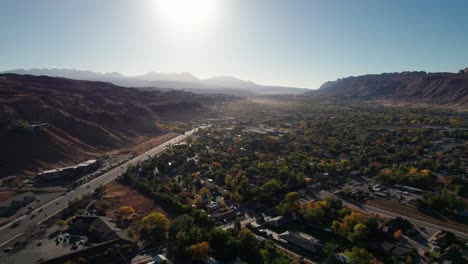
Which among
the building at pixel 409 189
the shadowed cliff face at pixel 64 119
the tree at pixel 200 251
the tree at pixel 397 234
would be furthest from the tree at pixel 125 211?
the building at pixel 409 189

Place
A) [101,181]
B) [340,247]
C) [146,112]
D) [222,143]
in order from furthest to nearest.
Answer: [146,112] < [222,143] < [101,181] < [340,247]

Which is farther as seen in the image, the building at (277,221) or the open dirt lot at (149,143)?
the open dirt lot at (149,143)

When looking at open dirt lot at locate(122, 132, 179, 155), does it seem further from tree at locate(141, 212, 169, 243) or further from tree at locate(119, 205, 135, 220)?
tree at locate(141, 212, 169, 243)

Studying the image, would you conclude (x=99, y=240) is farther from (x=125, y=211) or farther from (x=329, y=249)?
(x=329, y=249)

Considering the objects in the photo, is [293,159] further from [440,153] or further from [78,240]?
[78,240]

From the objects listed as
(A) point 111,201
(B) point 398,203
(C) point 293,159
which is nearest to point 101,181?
(A) point 111,201

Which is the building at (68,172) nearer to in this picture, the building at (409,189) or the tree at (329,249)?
the tree at (329,249)
